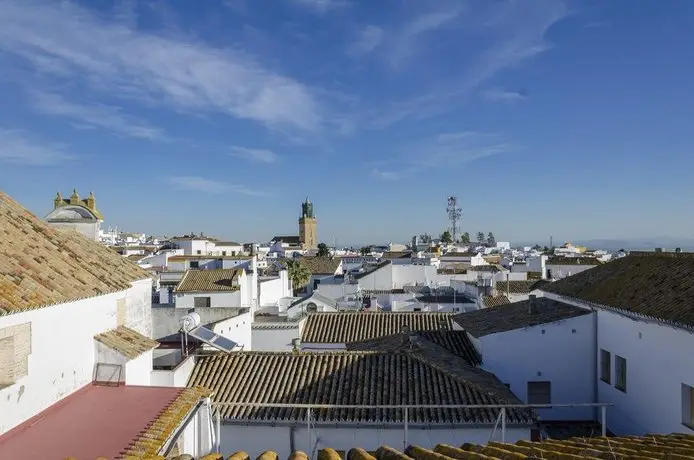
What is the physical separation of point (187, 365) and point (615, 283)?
36.6ft

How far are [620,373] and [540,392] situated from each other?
2.21 meters

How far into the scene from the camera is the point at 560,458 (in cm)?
491

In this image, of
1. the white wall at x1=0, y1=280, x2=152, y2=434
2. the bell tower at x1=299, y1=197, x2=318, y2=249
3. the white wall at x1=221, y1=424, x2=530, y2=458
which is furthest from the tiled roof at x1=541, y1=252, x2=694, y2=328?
the bell tower at x1=299, y1=197, x2=318, y2=249

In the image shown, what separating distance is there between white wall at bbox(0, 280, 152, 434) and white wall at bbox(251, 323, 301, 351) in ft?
28.9

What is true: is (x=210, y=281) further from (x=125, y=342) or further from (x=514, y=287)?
(x=125, y=342)

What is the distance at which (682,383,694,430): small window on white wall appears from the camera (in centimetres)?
1030

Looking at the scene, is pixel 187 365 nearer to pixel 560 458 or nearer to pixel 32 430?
pixel 32 430

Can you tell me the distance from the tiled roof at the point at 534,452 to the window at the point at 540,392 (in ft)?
29.0

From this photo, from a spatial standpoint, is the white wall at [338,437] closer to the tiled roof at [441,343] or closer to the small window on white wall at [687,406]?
the small window on white wall at [687,406]

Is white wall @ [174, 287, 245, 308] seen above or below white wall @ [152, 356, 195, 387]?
below

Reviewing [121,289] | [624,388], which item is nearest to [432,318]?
[624,388]

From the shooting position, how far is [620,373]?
42.7ft

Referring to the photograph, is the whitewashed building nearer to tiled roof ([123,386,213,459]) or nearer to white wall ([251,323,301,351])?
tiled roof ([123,386,213,459])

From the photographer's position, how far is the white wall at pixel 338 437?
10.2 m
